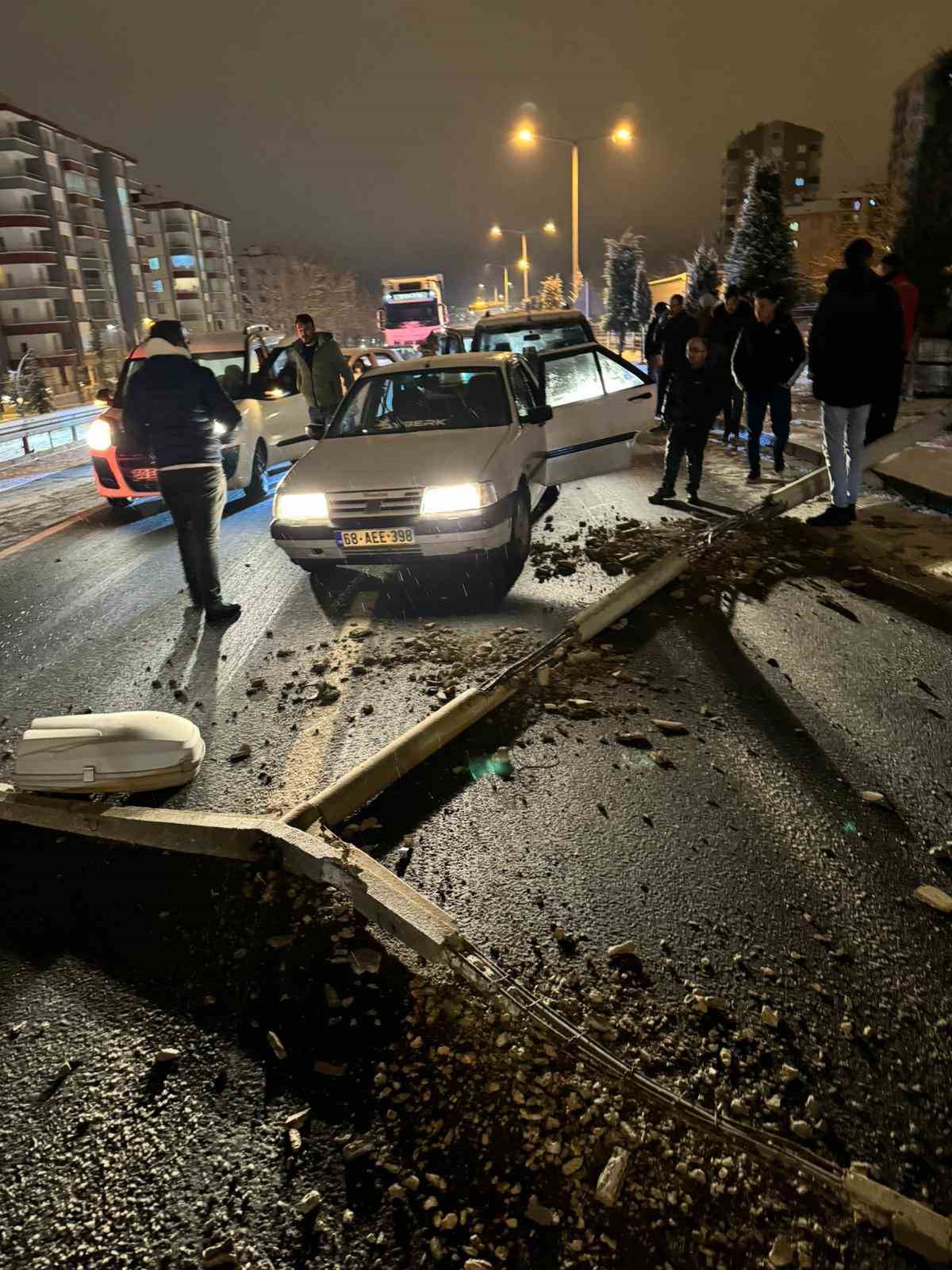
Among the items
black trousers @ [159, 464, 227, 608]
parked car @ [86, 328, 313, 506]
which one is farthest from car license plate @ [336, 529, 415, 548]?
parked car @ [86, 328, 313, 506]

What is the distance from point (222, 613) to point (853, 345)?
18.9 ft

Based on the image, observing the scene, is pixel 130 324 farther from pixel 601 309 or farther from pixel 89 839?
pixel 89 839

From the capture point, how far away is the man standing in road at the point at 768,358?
29.8ft

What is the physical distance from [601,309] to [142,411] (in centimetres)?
6789

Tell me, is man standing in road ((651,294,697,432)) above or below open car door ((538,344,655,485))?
above

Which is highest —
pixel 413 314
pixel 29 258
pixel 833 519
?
pixel 29 258

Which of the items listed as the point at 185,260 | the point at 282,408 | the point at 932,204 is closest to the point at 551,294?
the point at 185,260

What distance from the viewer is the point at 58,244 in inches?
2648

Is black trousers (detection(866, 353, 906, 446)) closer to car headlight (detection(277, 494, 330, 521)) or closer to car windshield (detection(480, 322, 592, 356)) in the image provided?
car headlight (detection(277, 494, 330, 521))

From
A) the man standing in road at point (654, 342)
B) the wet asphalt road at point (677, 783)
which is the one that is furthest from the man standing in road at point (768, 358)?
the wet asphalt road at point (677, 783)

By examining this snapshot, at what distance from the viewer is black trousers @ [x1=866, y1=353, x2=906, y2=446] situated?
23.9 feet

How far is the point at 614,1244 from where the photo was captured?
1.89m

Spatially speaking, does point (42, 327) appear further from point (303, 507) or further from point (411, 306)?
point (303, 507)

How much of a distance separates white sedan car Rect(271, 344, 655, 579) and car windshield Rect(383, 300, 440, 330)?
3278 centimetres
